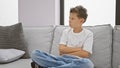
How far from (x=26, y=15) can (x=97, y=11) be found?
1.11 m

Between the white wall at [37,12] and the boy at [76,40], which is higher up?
the white wall at [37,12]

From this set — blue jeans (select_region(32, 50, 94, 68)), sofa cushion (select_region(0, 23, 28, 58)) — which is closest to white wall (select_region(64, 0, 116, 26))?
sofa cushion (select_region(0, 23, 28, 58))

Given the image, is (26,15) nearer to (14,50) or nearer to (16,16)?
(16,16)

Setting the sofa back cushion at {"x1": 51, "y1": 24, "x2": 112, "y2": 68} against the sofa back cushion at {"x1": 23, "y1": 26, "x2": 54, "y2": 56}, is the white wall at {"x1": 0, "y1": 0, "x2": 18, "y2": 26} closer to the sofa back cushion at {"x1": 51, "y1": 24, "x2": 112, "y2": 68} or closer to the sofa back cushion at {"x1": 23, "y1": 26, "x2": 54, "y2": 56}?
the sofa back cushion at {"x1": 23, "y1": 26, "x2": 54, "y2": 56}

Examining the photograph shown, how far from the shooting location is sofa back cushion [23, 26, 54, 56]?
2.64 meters

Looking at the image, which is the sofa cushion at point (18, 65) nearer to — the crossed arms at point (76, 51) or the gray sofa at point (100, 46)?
the gray sofa at point (100, 46)

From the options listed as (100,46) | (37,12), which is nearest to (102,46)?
(100,46)

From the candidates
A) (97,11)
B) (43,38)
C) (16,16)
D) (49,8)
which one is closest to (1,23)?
(16,16)

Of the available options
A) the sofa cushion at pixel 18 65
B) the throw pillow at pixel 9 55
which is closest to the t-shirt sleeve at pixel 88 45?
the sofa cushion at pixel 18 65

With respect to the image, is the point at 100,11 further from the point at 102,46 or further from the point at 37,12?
the point at 102,46

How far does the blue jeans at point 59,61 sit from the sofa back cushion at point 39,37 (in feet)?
2.63

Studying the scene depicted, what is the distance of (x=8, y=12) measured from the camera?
350 cm

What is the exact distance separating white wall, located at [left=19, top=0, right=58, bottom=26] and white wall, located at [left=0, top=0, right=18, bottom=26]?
87 millimetres

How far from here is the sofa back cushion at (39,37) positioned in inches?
104
